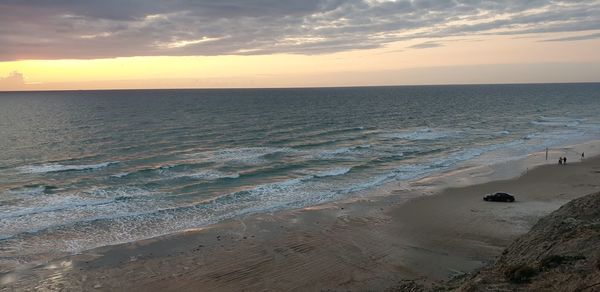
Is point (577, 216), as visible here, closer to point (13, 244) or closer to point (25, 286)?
point (25, 286)

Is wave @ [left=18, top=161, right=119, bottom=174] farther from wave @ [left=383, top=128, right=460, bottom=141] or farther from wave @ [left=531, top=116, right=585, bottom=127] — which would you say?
wave @ [left=531, top=116, right=585, bottom=127]

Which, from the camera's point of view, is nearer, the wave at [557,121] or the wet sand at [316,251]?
the wet sand at [316,251]

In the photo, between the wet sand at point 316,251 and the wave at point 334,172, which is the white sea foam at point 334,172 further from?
the wet sand at point 316,251

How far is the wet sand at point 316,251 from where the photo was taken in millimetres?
19172

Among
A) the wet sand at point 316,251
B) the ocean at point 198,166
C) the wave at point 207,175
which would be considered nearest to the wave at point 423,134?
the ocean at point 198,166

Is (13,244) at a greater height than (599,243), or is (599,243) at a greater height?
(599,243)

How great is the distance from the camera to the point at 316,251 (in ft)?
72.9

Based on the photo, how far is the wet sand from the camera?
19172mm

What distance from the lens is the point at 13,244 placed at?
23562 mm

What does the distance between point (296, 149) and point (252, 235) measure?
26391 mm

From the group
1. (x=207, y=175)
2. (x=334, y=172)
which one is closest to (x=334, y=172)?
(x=334, y=172)

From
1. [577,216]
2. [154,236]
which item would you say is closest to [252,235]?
[154,236]

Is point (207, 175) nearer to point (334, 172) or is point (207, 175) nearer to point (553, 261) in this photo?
point (334, 172)

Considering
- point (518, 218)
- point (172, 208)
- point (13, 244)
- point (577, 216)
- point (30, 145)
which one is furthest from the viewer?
point (30, 145)
